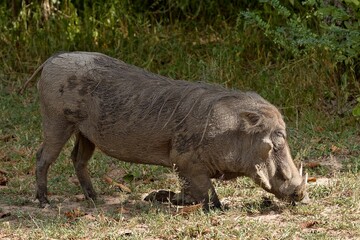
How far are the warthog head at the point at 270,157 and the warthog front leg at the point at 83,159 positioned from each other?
1.22m

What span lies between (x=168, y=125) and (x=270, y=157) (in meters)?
0.65

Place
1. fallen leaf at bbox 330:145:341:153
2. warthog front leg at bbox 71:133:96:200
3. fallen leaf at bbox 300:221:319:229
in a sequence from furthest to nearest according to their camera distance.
→ fallen leaf at bbox 330:145:341:153
warthog front leg at bbox 71:133:96:200
fallen leaf at bbox 300:221:319:229

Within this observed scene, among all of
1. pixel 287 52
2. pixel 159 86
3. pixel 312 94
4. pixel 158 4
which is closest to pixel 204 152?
pixel 159 86

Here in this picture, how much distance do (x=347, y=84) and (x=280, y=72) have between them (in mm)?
760

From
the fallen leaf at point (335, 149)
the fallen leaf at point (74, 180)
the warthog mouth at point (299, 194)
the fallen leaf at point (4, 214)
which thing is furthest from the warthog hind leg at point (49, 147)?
the fallen leaf at point (335, 149)

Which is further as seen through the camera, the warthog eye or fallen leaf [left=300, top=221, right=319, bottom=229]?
the warthog eye

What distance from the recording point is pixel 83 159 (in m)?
6.04

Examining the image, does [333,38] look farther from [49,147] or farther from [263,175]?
[49,147]

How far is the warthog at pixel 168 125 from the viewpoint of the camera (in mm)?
5344

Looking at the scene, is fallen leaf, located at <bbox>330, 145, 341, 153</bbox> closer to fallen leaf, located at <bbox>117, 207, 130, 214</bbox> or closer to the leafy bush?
the leafy bush

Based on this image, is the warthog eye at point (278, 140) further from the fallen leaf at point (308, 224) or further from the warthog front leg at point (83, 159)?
the warthog front leg at point (83, 159)

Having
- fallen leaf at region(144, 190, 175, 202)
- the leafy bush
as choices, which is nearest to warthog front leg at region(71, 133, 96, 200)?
fallen leaf at region(144, 190, 175, 202)

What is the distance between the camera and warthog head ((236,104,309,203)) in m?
5.33

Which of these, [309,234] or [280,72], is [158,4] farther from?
[309,234]
